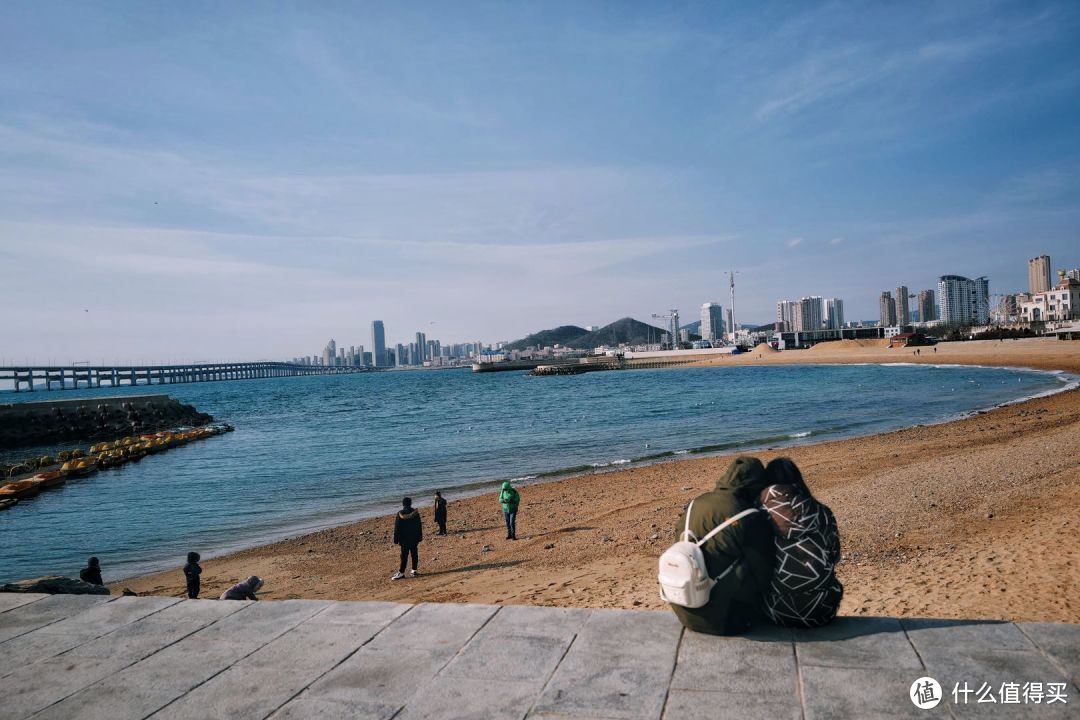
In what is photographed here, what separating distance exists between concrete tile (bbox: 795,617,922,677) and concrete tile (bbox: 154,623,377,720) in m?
3.17

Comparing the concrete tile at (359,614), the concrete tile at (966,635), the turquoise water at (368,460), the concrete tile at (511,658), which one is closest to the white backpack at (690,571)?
the concrete tile at (511,658)

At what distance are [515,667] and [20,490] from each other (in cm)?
2942

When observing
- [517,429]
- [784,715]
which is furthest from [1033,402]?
[784,715]

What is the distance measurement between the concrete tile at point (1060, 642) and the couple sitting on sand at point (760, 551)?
3.95 feet

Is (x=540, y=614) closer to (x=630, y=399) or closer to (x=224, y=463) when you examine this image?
(x=224, y=463)

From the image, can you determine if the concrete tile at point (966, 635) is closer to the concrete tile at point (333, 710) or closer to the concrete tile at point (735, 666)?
the concrete tile at point (735, 666)

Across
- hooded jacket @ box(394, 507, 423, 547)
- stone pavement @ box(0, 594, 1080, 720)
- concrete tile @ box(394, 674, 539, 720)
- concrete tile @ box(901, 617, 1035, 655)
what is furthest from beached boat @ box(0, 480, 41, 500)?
concrete tile @ box(901, 617, 1035, 655)

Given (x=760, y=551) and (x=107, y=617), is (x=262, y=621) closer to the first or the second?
(x=107, y=617)

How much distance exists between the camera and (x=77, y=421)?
5075 cm

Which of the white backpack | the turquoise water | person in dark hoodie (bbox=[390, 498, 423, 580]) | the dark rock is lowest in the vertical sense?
the turquoise water

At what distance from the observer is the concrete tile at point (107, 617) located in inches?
212

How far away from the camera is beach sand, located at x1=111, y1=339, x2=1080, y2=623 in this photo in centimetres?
838

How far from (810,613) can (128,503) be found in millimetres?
25353

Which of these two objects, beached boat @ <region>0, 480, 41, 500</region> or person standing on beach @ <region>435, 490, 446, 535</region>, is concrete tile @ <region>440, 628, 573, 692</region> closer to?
person standing on beach @ <region>435, 490, 446, 535</region>
